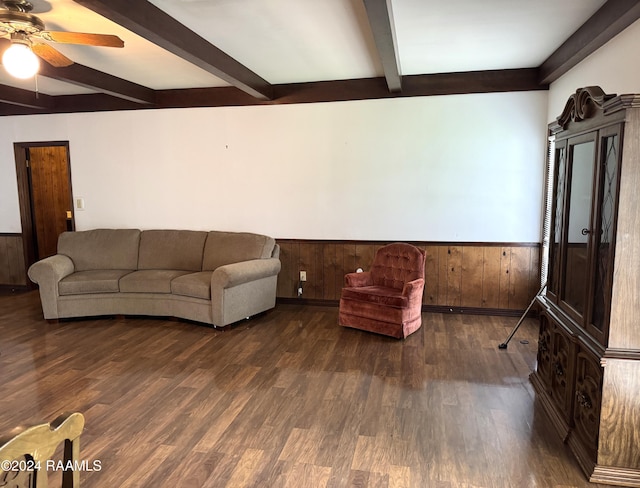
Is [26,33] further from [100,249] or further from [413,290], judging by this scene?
[413,290]

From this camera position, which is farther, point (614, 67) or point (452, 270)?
point (452, 270)

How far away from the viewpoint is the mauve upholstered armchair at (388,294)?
4.16 meters

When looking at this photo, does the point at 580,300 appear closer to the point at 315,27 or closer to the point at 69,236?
the point at 315,27

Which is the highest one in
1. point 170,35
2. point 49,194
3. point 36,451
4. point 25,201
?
→ point 170,35

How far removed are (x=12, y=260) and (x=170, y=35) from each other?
16.1ft

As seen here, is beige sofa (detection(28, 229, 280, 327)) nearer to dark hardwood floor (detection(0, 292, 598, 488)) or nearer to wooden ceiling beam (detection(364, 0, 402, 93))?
dark hardwood floor (detection(0, 292, 598, 488))

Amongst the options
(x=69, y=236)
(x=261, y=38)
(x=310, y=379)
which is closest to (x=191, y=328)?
(x=310, y=379)

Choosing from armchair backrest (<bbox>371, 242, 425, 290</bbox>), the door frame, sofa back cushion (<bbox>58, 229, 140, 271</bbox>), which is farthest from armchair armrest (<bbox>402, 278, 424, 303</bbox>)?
the door frame

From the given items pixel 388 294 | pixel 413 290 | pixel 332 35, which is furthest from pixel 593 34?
pixel 388 294

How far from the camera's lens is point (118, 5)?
98.0 inches

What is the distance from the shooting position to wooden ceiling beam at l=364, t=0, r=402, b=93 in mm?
2504

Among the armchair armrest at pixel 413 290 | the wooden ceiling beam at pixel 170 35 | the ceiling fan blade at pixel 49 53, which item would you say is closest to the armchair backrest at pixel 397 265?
the armchair armrest at pixel 413 290

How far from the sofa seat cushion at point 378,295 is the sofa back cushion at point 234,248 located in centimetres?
114

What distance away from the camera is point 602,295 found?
2211 mm
